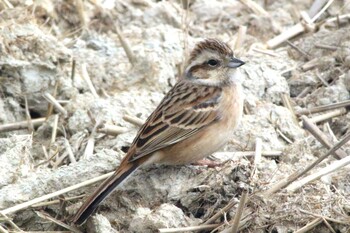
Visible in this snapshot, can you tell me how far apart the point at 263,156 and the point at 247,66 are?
1.56 m

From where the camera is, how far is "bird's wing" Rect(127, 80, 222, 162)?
686 centimetres

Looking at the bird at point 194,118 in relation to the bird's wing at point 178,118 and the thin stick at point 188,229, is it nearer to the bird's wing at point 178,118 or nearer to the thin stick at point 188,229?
the bird's wing at point 178,118

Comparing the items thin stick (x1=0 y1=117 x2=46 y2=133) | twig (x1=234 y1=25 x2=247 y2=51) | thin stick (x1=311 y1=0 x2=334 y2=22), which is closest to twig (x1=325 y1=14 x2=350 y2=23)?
thin stick (x1=311 y1=0 x2=334 y2=22)

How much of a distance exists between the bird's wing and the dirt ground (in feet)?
0.74

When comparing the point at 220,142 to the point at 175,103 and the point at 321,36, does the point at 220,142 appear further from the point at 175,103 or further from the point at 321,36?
the point at 321,36

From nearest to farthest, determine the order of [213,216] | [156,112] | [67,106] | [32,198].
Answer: [213,216] → [32,198] → [156,112] → [67,106]

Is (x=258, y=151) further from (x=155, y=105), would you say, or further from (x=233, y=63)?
(x=155, y=105)

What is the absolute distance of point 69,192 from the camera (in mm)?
6648

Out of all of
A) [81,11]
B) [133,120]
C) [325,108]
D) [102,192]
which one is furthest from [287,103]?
[81,11]

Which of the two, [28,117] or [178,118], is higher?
[178,118]

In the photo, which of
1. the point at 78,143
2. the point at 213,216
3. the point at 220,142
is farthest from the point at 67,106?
the point at 213,216

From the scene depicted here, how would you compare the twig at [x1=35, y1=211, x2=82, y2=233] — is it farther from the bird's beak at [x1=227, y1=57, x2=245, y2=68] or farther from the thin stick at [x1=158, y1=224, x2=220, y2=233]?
the bird's beak at [x1=227, y1=57, x2=245, y2=68]

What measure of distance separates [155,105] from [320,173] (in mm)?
2175

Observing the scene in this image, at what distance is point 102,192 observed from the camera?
6.39 meters
